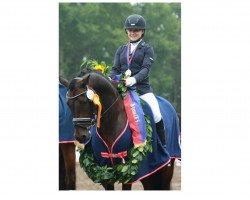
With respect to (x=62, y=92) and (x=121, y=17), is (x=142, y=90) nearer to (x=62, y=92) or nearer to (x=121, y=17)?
(x=62, y=92)

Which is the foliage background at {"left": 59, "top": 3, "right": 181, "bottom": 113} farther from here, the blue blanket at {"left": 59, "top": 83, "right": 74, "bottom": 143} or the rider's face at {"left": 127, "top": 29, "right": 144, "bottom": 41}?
the rider's face at {"left": 127, "top": 29, "right": 144, "bottom": 41}

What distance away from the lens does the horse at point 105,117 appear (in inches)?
312

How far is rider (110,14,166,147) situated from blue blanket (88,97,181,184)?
0.56ft

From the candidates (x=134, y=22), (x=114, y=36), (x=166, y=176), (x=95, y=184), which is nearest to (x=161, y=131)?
(x=166, y=176)

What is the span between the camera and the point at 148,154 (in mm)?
8805

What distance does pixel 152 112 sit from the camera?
29.3ft

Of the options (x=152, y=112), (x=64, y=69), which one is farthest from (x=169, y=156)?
(x=64, y=69)

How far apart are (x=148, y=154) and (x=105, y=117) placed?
93cm

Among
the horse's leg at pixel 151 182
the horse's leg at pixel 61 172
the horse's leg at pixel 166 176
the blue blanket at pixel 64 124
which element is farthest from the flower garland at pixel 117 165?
the horse's leg at pixel 61 172

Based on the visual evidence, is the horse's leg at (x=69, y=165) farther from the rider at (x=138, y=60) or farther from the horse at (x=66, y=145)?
the rider at (x=138, y=60)

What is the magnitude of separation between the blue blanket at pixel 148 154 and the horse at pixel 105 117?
0.02 m

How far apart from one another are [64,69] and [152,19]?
5085mm

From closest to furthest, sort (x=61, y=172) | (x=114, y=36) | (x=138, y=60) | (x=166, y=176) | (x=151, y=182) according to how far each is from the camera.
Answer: (x=138, y=60) < (x=151, y=182) < (x=166, y=176) < (x=61, y=172) < (x=114, y=36)

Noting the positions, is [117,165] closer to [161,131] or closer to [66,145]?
[161,131]
